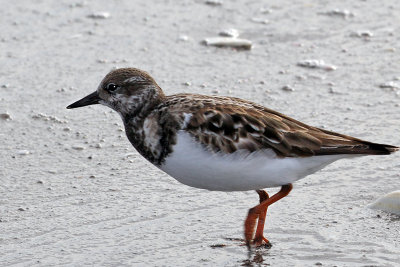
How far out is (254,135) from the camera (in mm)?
4184

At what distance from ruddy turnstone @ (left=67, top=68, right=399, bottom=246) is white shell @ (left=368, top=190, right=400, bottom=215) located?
0.60m

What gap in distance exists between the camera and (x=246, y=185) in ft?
13.7

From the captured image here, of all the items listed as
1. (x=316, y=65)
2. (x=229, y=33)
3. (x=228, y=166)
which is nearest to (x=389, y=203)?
(x=228, y=166)

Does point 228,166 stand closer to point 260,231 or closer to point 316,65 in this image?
point 260,231

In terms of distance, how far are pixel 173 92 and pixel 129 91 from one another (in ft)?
6.49

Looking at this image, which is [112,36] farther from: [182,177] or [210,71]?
[182,177]

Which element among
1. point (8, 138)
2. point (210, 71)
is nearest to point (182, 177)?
point (8, 138)

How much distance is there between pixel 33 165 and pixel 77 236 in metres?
1.02

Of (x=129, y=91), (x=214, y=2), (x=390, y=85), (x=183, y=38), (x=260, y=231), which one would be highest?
(x=214, y=2)

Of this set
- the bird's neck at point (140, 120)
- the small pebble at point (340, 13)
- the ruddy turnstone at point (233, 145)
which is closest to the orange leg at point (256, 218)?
the ruddy turnstone at point (233, 145)

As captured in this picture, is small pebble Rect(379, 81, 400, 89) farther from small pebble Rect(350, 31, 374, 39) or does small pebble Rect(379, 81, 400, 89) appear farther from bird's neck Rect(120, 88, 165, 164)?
bird's neck Rect(120, 88, 165, 164)

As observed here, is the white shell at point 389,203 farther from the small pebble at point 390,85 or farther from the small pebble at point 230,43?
the small pebble at point 230,43

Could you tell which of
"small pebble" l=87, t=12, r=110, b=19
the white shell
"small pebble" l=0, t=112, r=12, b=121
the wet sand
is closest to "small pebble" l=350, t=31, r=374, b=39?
the wet sand

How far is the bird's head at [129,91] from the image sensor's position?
4434 mm
